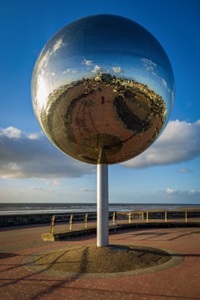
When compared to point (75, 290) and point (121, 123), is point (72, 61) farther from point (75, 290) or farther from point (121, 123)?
point (75, 290)

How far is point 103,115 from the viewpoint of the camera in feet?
25.3

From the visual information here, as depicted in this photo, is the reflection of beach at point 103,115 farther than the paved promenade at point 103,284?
Yes

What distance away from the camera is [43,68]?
8.07 m

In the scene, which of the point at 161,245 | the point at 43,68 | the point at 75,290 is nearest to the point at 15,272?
the point at 75,290

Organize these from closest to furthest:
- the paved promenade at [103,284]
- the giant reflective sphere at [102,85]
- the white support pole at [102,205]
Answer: the paved promenade at [103,284], the giant reflective sphere at [102,85], the white support pole at [102,205]

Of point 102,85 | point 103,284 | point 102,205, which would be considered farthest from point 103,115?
point 103,284

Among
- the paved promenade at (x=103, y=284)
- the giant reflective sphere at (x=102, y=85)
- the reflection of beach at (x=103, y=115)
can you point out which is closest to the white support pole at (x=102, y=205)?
the reflection of beach at (x=103, y=115)

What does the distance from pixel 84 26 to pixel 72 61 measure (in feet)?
4.17

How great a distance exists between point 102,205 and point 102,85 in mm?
4037

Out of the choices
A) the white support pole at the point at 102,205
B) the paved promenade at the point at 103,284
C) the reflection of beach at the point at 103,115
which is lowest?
the paved promenade at the point at 103,284

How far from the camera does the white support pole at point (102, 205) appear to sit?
31.6ft

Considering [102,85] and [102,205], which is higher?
[102,85]

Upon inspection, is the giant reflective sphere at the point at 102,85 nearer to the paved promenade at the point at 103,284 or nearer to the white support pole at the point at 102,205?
the white support pole at the point at 102,205

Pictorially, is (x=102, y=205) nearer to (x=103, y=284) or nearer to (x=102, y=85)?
(x=103, y=284)
